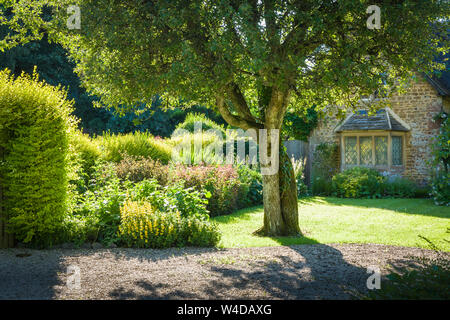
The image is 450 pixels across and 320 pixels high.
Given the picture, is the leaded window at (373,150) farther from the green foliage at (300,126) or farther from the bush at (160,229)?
the bush at (160,229)

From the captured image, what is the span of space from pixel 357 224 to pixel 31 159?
23.2 ft

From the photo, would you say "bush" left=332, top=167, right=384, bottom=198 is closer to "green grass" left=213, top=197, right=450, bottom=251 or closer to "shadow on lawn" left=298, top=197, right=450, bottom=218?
"shadow on lawn" left=298, top=197, right=450, bottom=218

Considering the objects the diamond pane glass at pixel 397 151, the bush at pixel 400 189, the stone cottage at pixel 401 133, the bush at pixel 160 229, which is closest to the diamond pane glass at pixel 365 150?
the stone cottage at pixel 401 133

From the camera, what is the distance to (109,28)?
6.59 meters

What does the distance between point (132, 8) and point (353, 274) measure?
570 cm

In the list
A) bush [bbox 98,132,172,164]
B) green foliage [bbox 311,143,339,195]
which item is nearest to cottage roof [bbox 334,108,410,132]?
green foliage [bbox 311,143,339,195]

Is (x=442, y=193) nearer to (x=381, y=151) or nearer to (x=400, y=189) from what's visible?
(x=400, y=189)

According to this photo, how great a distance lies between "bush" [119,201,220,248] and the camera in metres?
6.79

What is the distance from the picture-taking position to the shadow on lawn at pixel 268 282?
4234 millimetres

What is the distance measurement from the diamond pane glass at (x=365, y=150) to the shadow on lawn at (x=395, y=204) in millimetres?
3234
